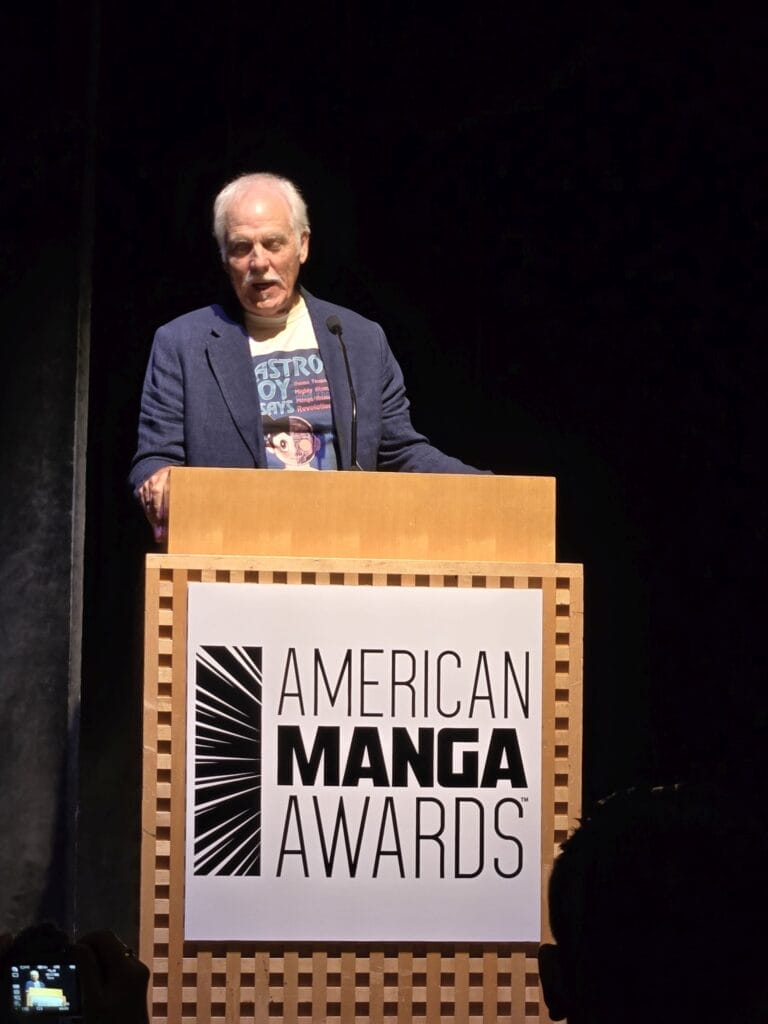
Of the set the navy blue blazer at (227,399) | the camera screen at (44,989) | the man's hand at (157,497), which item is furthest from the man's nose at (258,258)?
the camera screen at (44,989)

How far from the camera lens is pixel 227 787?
2.87 m

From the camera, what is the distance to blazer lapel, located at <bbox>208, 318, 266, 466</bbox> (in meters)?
3.44

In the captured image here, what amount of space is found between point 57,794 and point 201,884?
1.70 meters

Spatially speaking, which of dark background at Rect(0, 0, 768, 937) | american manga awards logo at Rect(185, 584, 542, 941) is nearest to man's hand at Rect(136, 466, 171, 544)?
american manga awards logo at Rect(185, 584, 542, 941)

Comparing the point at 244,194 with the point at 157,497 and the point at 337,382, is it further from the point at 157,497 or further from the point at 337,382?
the point at 157,497

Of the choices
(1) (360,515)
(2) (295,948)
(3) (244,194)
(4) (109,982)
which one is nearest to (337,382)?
(3) (244,194)

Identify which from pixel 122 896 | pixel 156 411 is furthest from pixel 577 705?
pixel 122 896

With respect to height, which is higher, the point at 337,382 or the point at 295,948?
the point at 337,382

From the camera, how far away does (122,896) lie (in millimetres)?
4500

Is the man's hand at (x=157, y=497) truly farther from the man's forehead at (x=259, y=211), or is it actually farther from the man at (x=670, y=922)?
the man at (x=670, y=922)

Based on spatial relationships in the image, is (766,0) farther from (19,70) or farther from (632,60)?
(19,70)

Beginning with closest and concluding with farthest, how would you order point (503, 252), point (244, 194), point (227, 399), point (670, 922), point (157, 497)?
point (670, 922) → point (157, 497) → point (227, 399) → point (244, 194) → point (503, 252)

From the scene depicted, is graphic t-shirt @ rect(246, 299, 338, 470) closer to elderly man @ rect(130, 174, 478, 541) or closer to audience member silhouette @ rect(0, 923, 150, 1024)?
elderly man @ rect(130, 174, 478, 541)

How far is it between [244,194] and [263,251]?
0.15 m
